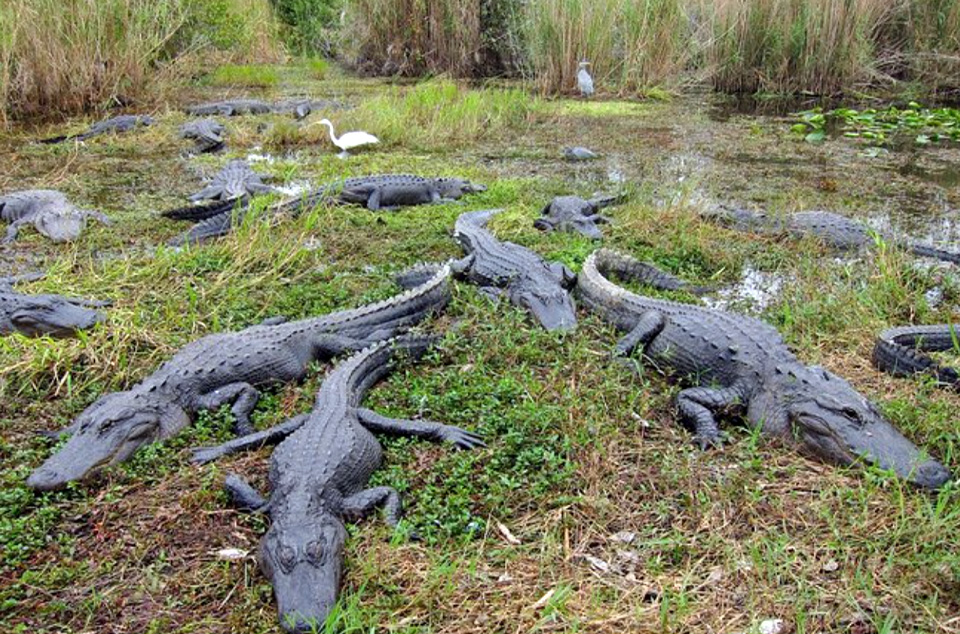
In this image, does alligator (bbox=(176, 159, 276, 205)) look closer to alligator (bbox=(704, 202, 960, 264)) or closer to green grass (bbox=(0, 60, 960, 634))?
green grass (bbox=(0, 60, 960, 634))

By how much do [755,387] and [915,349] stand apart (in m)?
1.00

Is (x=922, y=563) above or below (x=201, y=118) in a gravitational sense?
below

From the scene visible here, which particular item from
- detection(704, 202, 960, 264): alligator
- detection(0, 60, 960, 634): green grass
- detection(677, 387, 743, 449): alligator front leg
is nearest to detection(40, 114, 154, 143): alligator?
detection(0, 60, 960, 634): green grass

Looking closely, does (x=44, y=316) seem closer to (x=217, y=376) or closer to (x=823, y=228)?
(x=217, y=376)

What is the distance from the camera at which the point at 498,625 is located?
2.23m

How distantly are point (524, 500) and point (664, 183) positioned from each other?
510 cm

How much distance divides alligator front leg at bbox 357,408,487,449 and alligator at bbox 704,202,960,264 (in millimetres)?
3371

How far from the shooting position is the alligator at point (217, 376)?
116 inches

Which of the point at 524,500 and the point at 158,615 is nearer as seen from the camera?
the point at 158,615

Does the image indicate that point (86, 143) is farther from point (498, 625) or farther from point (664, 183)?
point (498, 625)

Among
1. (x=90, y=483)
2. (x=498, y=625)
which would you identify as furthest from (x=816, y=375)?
(x=90, y=483)

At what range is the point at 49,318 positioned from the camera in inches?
152

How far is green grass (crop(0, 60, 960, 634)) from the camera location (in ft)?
7.52

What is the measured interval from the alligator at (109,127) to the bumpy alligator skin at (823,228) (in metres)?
6.87
